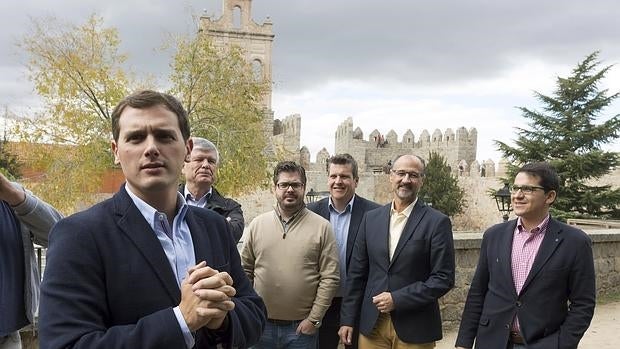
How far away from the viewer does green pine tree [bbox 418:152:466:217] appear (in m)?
26.3

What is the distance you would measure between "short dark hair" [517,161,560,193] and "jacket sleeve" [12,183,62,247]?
2491 mm

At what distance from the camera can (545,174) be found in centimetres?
293

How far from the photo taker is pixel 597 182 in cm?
2116

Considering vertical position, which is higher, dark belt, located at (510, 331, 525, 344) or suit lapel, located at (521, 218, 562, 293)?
suit lapel, located at (521, 218, 562, 293)

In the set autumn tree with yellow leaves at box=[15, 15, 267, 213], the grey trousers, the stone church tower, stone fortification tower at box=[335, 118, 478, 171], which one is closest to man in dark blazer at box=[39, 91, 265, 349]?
the grey trousers

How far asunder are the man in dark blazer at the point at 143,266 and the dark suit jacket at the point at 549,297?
5.74ft

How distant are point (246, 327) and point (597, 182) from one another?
22.9 metres

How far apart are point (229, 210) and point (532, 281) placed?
6.05 feet

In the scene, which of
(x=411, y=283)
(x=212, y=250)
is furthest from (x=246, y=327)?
(x=411, y=283)

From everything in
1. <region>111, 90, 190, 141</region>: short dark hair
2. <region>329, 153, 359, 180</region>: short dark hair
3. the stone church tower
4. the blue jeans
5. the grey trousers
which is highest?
the stone church tower

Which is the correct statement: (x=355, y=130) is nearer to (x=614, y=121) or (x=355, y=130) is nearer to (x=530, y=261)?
(x=614, y=121)

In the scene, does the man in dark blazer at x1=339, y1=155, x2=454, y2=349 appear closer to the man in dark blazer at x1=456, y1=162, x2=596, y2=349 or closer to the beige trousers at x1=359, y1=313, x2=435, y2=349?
the beige trousers at x1=359, y1=313, x2=435, y2=349

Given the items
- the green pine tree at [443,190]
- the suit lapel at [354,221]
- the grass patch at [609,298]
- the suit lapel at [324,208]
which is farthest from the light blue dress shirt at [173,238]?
the green pine tree at [443,190]

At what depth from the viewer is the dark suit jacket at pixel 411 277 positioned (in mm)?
3100
